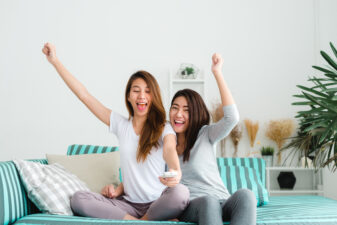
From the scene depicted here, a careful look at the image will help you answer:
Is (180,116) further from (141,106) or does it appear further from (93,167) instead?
(93,167)

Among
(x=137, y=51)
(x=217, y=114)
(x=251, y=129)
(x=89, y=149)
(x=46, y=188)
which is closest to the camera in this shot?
(x=46, y=188)

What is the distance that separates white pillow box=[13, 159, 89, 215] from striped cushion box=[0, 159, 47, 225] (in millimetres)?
38

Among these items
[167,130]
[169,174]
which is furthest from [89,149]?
[169,174]

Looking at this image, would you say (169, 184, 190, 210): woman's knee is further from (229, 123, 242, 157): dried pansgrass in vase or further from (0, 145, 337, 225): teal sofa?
(229, 123, 242, 157): dried pansgrass in vase

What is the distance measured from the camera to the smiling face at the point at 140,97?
6.22 ft

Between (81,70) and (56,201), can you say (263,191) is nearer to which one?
(56,201)

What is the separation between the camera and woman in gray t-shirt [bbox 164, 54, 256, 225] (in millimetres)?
1442

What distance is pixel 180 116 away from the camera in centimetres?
198

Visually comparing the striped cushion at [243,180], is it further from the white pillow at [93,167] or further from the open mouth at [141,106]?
the open mouth at [141,106]

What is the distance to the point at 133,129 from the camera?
6.35 feet

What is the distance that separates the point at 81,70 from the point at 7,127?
3.66 ft

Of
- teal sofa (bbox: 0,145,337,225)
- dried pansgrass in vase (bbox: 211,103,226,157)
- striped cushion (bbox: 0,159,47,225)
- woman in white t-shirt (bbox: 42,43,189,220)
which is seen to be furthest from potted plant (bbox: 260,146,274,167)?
striped cushion (bbox: 0,159,47,225)

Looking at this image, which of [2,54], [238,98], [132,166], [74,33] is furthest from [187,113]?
[2,54]

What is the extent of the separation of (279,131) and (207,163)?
2466 mm
